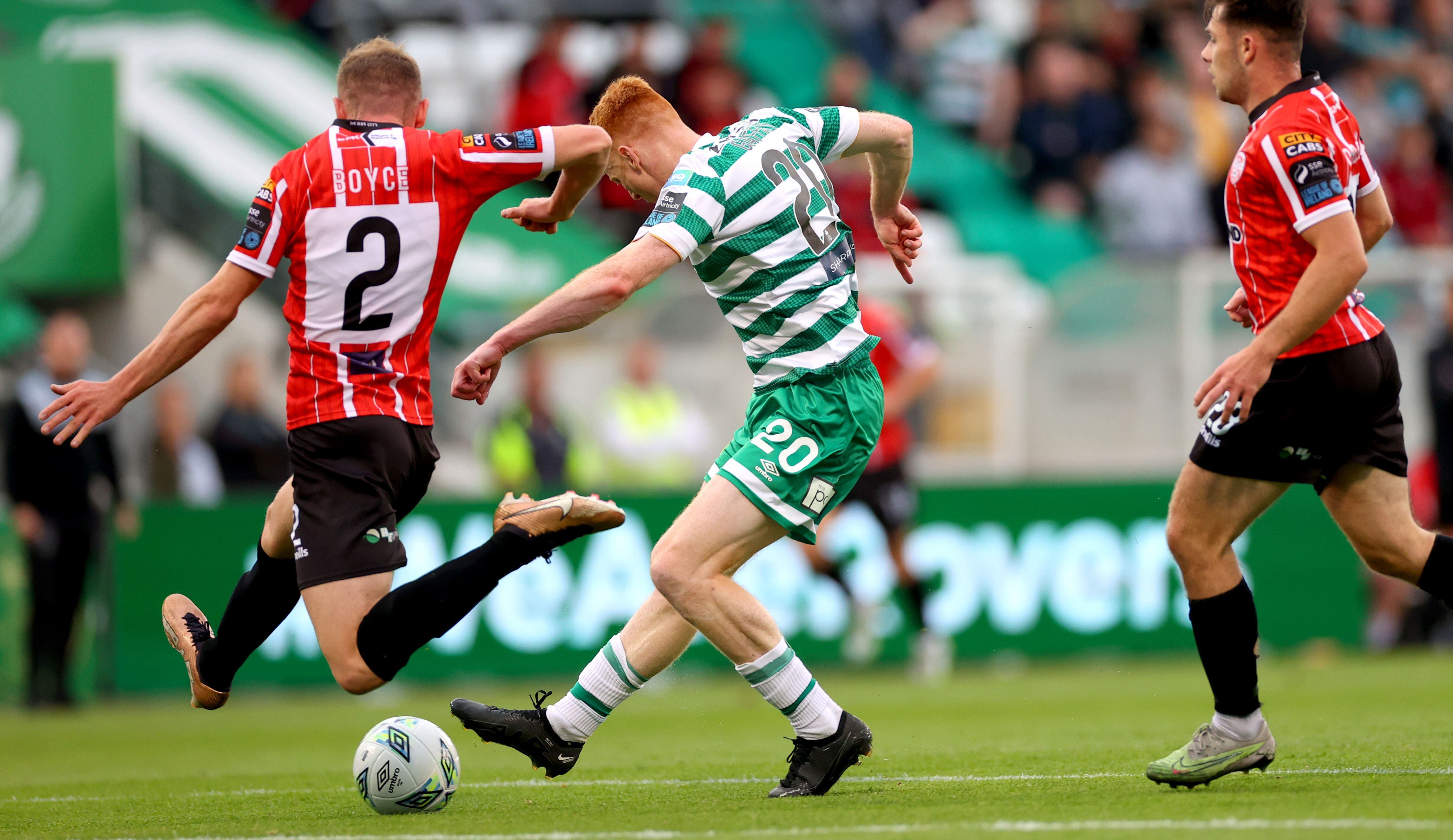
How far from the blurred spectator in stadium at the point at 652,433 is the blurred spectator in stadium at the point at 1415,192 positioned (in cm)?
791

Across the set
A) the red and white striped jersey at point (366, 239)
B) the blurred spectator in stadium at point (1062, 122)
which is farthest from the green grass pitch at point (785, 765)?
the blurred spectator in stadium at point (1062, 122)

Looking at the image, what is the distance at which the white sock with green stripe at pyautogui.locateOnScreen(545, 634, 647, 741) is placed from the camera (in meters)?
5.55

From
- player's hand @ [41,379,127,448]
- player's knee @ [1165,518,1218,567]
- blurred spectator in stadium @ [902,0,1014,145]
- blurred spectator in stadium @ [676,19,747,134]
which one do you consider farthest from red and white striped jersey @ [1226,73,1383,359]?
blurred spectator in stadium @ [902,0,1014,145]

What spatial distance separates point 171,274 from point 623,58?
4.80 metres

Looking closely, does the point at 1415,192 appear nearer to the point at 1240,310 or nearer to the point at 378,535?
the point at 1240,310

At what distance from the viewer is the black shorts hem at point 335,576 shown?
541cm

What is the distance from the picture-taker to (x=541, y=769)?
22.5 feet

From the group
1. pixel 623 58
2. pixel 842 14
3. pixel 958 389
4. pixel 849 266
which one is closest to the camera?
pixel 849 266

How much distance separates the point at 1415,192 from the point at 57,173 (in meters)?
12.4

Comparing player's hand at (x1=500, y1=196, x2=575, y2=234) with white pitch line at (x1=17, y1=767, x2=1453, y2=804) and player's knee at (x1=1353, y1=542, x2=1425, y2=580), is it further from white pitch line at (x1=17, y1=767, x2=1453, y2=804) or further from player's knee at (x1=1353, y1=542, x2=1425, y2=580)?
player's knee at (x1=1353, y1=542, x2=1425, y2=580)

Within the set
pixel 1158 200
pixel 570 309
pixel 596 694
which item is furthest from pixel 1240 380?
pixel 1158 200

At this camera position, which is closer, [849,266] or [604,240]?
[849,266]

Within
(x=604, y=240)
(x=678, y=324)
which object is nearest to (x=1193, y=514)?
(x=678, y=324)

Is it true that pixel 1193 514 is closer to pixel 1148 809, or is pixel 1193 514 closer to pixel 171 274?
pixel 1148 809
